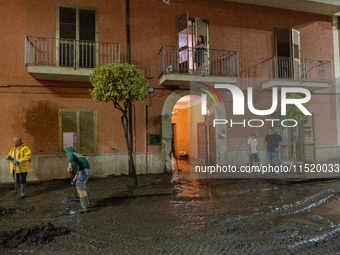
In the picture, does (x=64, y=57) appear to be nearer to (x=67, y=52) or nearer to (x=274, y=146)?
(x=67, y=52)

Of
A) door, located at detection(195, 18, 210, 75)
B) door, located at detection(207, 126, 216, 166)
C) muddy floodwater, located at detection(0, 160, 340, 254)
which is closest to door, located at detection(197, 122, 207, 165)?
door, located at detection(207, 126, 216, 166)

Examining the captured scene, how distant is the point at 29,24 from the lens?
320 inches

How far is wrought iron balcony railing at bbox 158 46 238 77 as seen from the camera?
922 centimetres

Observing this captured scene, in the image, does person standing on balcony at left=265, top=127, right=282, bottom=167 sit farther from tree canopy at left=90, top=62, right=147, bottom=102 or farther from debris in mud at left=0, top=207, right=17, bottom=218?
debris in mud at left=0, top=207, right=17, bottom=218

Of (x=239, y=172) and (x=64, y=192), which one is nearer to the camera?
(x=64, y=192)

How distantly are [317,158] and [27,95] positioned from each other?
12750mm

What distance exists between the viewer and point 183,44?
9555mm

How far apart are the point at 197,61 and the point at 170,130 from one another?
119 inches

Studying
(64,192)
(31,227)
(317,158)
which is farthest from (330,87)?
(31,227)

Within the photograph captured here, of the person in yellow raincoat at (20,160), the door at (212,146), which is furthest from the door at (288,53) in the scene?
the person in yellow raincoat at (20,160)

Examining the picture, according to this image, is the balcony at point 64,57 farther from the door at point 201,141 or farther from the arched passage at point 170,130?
the door at point 201,141

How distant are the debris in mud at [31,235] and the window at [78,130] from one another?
452cm

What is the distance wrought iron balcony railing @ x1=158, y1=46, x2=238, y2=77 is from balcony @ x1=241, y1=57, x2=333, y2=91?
0.92 metres

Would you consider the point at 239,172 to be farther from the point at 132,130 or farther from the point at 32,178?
the point at 32,178
